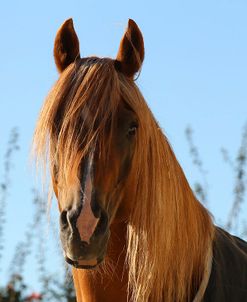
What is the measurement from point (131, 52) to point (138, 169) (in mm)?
617

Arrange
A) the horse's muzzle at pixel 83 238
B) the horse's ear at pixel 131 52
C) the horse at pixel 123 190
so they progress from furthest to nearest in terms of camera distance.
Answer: the horse's ear at pixel 131 52 < the horse at pixel 123 190 < the horse's muzzle at pixel 83 238

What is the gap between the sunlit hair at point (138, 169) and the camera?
13.7 feet

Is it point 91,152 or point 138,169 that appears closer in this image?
point 91,152

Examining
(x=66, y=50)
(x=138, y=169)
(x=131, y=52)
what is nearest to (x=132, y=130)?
(x=138, y=169)

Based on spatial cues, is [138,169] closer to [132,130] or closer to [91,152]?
[132,130]

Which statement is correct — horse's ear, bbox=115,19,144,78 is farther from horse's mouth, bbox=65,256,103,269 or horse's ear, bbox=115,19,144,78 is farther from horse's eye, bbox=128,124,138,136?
horse's mouth, bbox=65,256,103,269

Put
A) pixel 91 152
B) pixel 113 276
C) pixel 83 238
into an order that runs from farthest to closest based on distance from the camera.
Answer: pixel 113 276 < pixel 91 152 < pixel 83 238

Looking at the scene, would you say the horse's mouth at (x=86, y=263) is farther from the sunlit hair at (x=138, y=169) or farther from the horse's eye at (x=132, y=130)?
the horse's eye at (x=132, y=130)

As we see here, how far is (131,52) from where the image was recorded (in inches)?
180

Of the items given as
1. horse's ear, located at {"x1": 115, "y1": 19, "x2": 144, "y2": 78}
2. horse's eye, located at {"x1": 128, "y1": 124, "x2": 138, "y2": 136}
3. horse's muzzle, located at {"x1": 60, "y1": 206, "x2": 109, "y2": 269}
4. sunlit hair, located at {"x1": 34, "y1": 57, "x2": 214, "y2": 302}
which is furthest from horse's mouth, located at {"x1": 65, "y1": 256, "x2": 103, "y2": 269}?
horse's ear, located at {"x1": 115, "y1": 19, "x2": 144, "y2": 78}

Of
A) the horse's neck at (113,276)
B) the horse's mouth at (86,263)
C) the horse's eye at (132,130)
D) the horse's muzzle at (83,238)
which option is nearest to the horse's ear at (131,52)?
the horse's eye at (132,130)

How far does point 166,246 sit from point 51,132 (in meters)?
0.72

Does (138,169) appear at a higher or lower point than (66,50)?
lower

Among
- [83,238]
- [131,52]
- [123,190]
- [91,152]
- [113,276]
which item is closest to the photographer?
[83,238]
